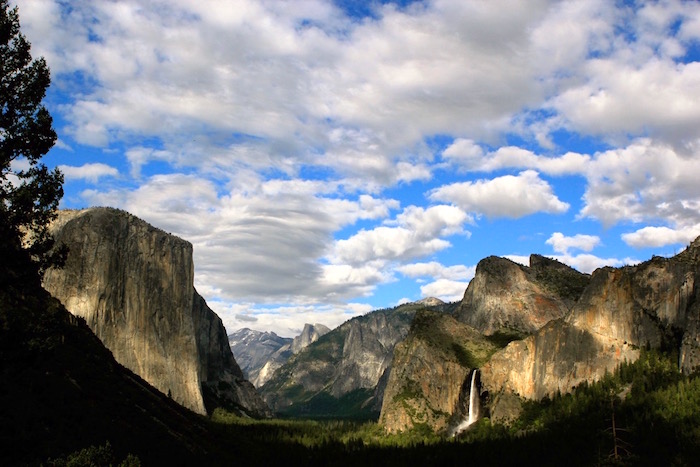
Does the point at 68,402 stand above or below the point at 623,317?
below

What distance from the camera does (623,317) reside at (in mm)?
183500

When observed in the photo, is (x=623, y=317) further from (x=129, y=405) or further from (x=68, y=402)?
(x=68, y=402)

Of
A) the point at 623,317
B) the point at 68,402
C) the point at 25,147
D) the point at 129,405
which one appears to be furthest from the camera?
the point at 623,317

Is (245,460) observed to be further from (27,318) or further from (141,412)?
(27,318)

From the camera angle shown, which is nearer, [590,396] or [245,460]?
[245,460]

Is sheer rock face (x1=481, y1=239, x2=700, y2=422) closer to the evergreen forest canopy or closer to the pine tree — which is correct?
the evergreen forest canopy

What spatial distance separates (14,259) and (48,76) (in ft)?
38.0

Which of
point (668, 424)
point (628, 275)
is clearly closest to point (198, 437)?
point (668, 424)

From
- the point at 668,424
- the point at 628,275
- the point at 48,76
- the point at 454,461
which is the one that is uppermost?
the point at 628,275

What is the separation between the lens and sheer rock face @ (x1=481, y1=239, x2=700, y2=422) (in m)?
177

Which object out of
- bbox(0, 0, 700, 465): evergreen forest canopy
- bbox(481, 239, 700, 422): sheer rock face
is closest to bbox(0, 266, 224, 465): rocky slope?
bbox(0, 0, 700, 465): evergreen forest canopy

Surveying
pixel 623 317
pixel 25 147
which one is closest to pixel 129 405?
pixel 25 147

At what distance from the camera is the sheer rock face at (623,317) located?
6973 inches

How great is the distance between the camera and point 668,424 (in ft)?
433
